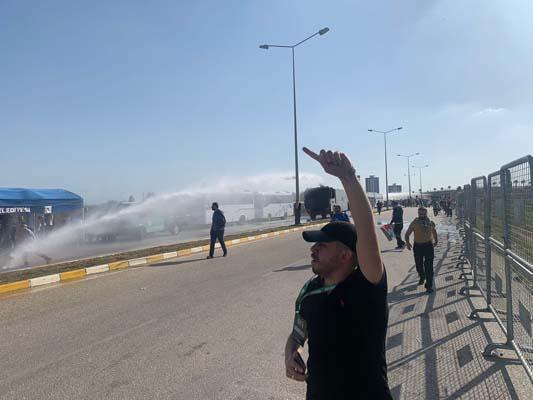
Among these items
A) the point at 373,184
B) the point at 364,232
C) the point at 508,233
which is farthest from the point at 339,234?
the point at 373,184

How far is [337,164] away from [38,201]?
69.3 ft

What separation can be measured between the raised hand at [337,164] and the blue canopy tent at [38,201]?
19.4 m

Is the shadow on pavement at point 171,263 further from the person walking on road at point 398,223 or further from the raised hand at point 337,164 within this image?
the raised hand at point 337,164

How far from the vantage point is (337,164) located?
6.19ft

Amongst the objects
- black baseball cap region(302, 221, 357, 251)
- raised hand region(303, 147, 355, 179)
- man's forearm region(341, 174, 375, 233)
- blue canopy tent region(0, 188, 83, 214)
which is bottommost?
black baseball cap region(302, 221, 357, 251)

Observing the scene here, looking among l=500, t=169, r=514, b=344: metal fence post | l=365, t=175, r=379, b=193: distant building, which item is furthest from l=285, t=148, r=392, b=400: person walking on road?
l=365, t=175, r=379, b=193: distant building

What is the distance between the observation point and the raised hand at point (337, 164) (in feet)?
6.10

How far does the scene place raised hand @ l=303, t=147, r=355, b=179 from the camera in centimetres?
186

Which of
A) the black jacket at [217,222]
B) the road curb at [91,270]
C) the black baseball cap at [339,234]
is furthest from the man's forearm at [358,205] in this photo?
the black jacket at [217,222]

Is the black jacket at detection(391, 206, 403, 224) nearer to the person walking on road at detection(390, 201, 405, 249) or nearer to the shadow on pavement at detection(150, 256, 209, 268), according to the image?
the person walking on road at detection(390, 201, 405, 249)

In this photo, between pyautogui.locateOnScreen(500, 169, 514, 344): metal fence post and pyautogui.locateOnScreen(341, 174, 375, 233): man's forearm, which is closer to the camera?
pyautogui.locateOnScreen(341, 174, 375, 233): man's forearm

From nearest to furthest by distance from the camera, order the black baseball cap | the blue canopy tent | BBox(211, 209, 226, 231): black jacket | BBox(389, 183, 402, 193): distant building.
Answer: the black baseball cap
BBox(211, 209, 226, 231): black jacket
the blue canopy tent
BBox(389, 183, 402, 193): distant building

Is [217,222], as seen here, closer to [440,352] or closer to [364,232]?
[440,352]

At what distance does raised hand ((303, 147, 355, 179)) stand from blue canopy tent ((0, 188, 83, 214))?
19.4 metres
